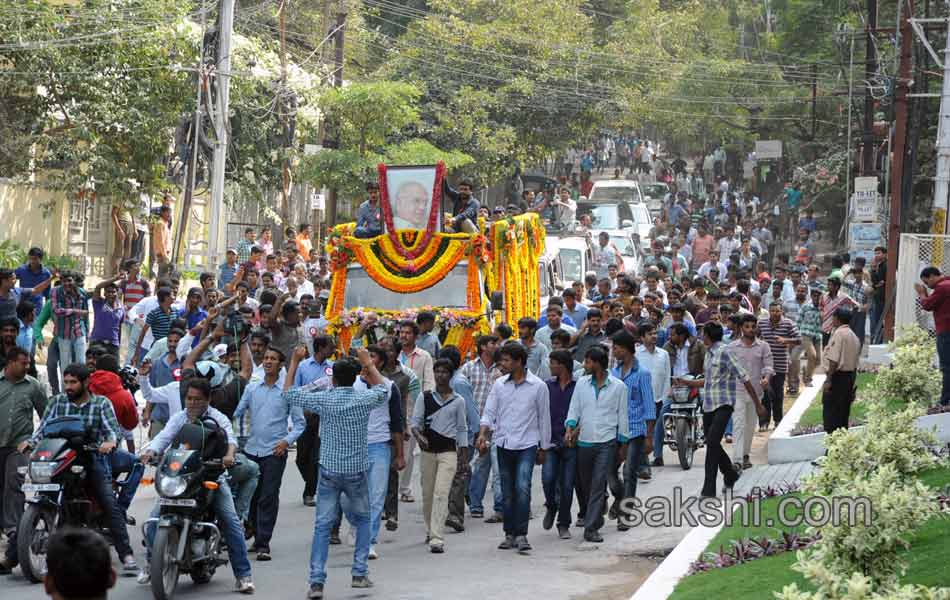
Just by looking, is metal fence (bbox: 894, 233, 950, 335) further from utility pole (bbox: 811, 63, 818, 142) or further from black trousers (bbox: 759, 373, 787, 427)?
utility pole (bbox: 811, 63, 818, 142)

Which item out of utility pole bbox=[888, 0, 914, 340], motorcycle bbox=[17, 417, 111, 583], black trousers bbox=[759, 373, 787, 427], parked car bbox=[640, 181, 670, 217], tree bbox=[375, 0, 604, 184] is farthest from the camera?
parked car bbox=[640, 181, 670, 217]

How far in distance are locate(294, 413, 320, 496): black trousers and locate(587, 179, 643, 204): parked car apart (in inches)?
1006

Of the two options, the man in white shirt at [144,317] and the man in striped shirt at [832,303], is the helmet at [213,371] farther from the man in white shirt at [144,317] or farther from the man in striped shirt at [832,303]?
the man in striped shirt at [832,303]

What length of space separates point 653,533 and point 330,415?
12.0 ft

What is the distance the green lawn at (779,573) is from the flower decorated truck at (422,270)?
7.35 m

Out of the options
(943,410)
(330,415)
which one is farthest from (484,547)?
(943,410)

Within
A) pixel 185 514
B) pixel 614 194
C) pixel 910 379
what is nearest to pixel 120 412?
pixel 185 514

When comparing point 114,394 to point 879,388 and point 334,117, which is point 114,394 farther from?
point 334,117

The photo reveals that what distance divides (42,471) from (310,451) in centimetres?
360

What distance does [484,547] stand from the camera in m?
12.0

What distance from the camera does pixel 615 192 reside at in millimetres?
39250

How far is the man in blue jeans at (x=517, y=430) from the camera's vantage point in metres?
11.9

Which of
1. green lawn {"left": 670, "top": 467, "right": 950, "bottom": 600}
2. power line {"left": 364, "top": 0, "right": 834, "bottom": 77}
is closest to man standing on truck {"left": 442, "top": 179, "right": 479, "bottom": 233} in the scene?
green lawn {"left": 670, "top": 467, "right": 950, "bottom": 600}

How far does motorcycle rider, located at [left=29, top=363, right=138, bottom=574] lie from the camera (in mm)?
10539
